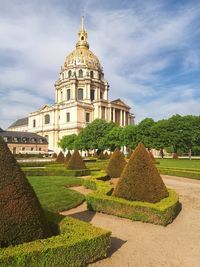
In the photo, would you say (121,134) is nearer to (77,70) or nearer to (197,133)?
(197,133)

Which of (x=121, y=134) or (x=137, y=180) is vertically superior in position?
(x=121, y=134)

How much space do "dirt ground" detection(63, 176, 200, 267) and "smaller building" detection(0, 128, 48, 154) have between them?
238 ft

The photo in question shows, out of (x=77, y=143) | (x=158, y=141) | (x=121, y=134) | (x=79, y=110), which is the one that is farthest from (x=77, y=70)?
(x=158, y=141)

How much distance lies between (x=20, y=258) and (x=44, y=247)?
0.55 metres

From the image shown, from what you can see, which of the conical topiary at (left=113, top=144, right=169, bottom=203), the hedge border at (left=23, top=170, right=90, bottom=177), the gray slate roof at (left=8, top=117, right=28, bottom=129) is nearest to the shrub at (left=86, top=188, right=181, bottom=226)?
the conical topiary at (left=113, top=144, right=169, bottom=203)

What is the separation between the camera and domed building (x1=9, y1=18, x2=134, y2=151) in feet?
314

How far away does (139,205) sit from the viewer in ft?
36.8

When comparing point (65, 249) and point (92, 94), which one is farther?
point (92, 94)

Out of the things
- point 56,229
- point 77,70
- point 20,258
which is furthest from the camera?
point 77,70

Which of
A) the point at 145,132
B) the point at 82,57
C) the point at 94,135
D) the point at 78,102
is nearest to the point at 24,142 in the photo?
the point at 78,102

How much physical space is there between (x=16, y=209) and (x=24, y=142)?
84.9 metres

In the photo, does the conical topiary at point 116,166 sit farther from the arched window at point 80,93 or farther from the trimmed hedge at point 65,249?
the arched window at point 80,93

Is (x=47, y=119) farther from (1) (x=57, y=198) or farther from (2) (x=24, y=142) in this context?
(1) (x=57, y=198)

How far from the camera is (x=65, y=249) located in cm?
639
